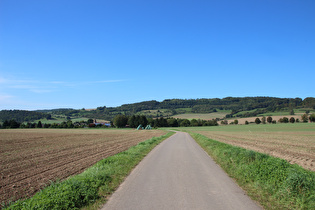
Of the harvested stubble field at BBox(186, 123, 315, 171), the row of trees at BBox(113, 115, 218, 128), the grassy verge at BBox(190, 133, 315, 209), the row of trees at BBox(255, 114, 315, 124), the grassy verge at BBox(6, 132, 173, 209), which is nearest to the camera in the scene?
the grassy verge at BBox(6, 132, 173, 209)

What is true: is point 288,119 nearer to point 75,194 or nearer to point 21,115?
point 75,194

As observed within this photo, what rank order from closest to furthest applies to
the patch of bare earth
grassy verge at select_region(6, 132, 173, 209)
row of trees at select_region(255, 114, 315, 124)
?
grassy verge at select_region(6, 132, 173, 209), the patch of bare earth, row of trees at select_region(255, 114, 315, 124)

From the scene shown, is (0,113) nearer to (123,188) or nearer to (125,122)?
(125,122)

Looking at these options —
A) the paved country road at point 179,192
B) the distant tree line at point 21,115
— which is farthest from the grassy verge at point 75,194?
the distant tree line at point 21,115

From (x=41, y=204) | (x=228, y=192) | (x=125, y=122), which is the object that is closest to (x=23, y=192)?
(x=41, y=204)

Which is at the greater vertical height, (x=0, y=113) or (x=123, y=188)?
(x=0, y=113)

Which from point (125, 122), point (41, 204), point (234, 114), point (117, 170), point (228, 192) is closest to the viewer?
point (41, 204)

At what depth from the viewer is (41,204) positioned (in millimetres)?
5656

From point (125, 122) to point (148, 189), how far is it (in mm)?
130392

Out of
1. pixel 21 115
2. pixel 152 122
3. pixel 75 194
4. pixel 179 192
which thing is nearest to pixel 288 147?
pixel 179 192

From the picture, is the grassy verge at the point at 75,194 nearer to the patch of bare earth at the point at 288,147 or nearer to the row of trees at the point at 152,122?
the patch of bare earth at the point at 288,147

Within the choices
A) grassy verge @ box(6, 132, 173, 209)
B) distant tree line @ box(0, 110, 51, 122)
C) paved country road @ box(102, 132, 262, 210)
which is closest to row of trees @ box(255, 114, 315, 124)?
paved country road @ box(102, 132, 262, 210)

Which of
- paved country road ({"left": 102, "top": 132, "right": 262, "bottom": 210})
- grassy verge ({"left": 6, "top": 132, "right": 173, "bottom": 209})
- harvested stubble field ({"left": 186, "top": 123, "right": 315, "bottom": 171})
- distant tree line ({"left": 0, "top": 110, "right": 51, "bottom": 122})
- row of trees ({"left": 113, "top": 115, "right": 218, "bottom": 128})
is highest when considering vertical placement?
distant tree line ({"left": 0, "top": 110, "right": 51, "bottom": 122})

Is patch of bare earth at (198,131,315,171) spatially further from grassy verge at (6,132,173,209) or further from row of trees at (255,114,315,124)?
row of trees at (255,114,315,124)
